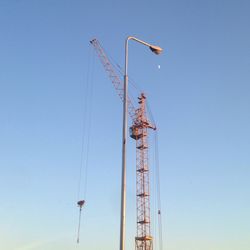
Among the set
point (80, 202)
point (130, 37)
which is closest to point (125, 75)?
point (130, 37)

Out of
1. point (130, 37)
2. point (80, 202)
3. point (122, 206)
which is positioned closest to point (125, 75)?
point (130, 37)

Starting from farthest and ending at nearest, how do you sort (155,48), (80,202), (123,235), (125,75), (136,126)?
(136,126) → (80,202) → (155,48) → (125,75) → (123,235)

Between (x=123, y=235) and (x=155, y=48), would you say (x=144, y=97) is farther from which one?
(x=123, y=235)

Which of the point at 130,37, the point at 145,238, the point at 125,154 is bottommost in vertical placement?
the point at 125,154

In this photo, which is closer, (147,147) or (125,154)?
(125,154)

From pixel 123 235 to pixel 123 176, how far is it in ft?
11.2

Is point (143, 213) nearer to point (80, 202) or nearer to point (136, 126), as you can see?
point (136, 126)

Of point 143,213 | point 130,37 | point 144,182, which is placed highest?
point 144,182

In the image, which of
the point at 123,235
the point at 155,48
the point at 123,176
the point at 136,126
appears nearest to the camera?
the point at 123,235

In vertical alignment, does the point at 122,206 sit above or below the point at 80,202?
below

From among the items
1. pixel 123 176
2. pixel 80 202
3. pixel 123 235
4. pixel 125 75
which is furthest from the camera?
Result: pixel 80 202

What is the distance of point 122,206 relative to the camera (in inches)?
850

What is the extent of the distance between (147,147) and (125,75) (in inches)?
3056

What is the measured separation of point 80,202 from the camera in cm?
5575
